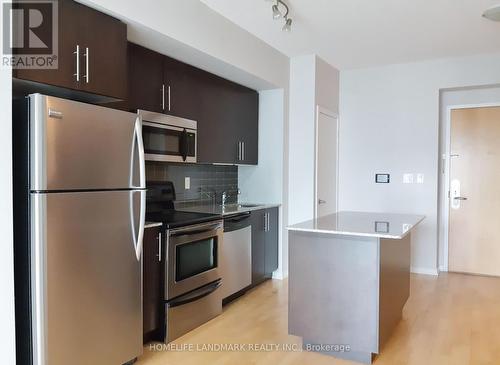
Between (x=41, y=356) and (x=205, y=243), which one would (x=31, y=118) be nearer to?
(x=41, y=356)

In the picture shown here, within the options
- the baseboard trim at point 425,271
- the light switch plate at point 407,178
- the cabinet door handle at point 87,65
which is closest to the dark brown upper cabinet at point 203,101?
the cabinet door handle at point 87,65

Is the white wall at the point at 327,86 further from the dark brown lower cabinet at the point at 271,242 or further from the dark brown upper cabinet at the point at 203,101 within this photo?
the dark brown lower cabinet at the point at 271,242

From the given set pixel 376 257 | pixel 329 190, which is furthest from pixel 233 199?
pixel 376 257

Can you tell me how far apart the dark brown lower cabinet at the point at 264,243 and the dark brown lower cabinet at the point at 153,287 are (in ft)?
4.57

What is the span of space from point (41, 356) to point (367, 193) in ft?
13.8

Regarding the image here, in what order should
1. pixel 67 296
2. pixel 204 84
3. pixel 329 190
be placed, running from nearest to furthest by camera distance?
1. pixel 67 296
2. pixel 204 84
3. pixel 329 190

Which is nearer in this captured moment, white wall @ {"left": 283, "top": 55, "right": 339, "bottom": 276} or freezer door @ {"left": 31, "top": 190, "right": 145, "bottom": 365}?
freezer door @ {"left": 31, "top": 190, "right": 145, "bottom": 365}

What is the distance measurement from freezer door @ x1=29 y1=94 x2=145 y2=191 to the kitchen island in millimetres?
1200

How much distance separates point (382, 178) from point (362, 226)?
8.22 feet

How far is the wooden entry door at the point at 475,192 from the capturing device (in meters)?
4.66

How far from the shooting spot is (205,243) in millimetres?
3242

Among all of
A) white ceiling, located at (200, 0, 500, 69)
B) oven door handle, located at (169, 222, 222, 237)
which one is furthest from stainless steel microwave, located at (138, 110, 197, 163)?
white ceiling, located at (200, 0, 500, 69)

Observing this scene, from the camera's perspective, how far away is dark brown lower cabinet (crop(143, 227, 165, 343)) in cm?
271

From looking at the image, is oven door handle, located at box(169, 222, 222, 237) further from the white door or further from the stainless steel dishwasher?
the white door
